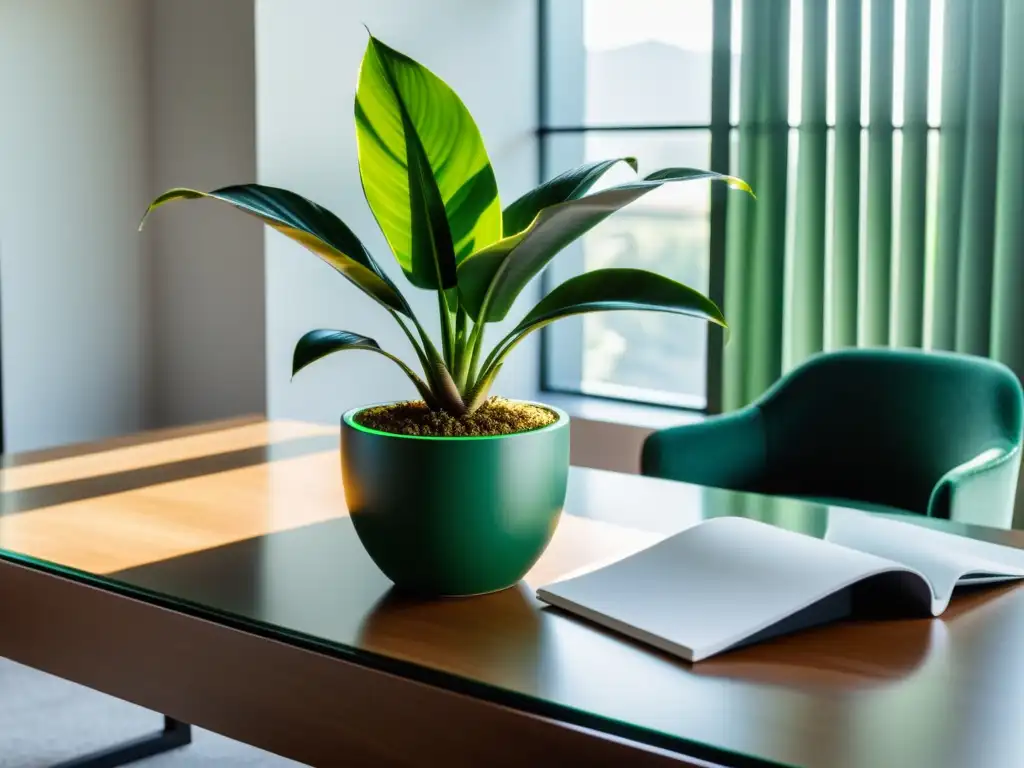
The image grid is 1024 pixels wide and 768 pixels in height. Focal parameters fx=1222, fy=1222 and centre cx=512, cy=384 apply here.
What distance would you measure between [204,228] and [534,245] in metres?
2.48

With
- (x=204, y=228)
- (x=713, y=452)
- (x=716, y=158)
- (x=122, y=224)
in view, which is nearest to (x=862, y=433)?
(x=713, y=452)

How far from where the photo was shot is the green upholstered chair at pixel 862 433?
2375 mm

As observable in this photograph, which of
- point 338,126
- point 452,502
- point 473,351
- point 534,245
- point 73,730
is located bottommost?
point 73,730

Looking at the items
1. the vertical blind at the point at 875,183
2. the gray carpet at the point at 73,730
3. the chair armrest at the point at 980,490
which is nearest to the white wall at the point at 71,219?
the gray carpet at the point at 73,730

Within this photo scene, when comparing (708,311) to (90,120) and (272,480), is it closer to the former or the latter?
(272,480)

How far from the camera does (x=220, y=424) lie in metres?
2.19

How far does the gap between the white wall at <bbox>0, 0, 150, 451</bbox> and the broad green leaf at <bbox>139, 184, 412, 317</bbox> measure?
2.19 m

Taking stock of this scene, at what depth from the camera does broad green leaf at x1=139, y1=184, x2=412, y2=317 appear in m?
1.17

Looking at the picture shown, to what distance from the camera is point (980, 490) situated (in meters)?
2.10

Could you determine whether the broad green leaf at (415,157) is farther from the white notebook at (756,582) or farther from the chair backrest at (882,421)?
the chair backrest at (882,421)

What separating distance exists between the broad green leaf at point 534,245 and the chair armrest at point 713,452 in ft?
3.73

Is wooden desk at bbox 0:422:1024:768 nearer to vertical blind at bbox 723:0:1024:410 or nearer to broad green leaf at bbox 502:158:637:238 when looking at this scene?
broad green leaf at bbox 502:158:637:238

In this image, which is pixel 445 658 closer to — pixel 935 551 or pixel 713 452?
pixel 935 551

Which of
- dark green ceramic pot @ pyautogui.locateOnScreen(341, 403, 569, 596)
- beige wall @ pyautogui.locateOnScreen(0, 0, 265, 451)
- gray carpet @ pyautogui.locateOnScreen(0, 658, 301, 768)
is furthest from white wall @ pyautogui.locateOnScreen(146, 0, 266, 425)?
dark green ceramic pot @ pyautogui.locateOnScreen(341, 403, 569, 596)
